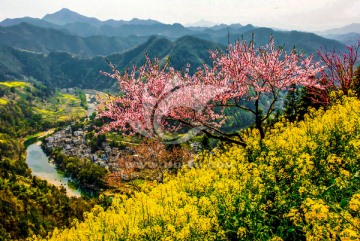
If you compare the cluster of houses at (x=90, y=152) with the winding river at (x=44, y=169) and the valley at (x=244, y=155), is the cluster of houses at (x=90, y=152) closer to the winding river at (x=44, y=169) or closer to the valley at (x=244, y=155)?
the winding river at (x=44, y=169)

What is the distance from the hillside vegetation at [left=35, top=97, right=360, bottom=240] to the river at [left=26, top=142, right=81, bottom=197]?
131327mm

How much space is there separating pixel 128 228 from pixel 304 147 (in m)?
7.21

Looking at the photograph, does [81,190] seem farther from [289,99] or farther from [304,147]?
[304,147]

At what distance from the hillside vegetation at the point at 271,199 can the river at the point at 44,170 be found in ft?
431

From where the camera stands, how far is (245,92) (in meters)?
15.9

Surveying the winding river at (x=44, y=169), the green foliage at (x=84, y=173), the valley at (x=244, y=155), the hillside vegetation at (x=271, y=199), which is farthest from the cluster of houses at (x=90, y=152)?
the hillside vegetation at (x=271, y=199)

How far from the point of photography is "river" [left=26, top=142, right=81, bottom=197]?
14188 centimetres

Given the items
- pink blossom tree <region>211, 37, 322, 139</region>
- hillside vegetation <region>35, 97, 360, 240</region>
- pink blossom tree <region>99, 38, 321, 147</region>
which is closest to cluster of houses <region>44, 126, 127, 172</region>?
pink blossom tree <region>99, 38, 321, 147</region>

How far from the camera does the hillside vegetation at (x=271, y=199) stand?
7457mm

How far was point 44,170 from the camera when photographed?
16575 cm

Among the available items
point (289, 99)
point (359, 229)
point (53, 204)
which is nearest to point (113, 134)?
point (53, 204)

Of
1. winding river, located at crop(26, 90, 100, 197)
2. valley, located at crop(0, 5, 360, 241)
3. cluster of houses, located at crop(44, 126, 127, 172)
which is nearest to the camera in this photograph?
valley, located at crop(0, 5, 360, 241)

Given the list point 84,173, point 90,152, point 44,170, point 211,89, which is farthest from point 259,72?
point 90,152

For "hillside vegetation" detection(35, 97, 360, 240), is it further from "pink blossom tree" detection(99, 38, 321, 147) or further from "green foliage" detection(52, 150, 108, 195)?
"green foliage" detection(52, 150, 108, 195)
